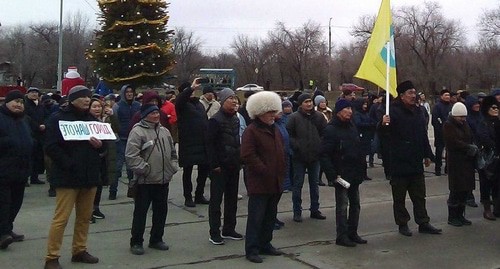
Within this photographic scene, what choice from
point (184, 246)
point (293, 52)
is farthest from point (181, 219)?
point (293, 52)

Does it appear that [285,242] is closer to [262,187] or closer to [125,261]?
[262,187]

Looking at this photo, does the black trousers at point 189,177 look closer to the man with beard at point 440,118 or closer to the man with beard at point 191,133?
the man with beard at point 191,133

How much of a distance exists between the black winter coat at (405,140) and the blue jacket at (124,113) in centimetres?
473

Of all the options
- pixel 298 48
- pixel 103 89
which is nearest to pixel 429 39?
pixel 298 48

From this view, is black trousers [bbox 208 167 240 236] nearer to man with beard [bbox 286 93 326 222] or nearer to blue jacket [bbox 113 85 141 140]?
man with beard [bbox 286 93 326 222]

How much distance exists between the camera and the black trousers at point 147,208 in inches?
270

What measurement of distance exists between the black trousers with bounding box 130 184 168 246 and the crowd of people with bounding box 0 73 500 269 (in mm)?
12

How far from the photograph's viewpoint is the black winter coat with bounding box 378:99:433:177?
7750 mm

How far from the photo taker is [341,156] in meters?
7.34

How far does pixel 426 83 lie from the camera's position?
6353cm

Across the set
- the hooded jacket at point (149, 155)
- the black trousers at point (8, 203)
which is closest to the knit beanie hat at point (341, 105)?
the hooded jacket at point (149, 155)

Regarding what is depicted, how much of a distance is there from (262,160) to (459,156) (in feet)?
10.8

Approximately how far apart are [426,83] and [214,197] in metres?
59.6

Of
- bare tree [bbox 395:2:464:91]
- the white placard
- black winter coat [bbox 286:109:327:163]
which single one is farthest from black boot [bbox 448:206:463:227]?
bare tree [bbox 395:2:464:91]
